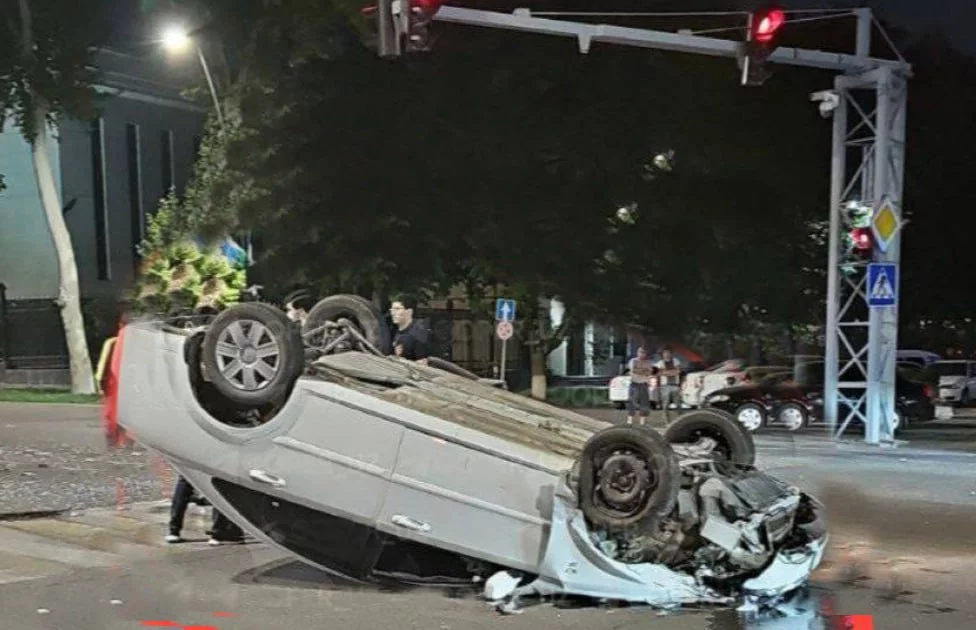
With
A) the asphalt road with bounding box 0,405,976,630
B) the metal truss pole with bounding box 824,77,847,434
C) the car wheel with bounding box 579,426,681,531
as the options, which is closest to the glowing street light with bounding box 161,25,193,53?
the asphalt road with bounding box 0,405,976,630

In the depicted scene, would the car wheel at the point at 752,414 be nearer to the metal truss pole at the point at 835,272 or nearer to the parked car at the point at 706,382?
the metal truss pole at the point at 835,272

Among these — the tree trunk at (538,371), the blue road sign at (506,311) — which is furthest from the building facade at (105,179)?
the blue road sign at (506,311)

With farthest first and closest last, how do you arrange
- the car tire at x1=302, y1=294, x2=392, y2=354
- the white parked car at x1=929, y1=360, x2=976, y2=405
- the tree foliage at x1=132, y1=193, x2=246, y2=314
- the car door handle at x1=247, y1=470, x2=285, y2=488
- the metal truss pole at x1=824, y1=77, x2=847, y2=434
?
the white parked car at x1=929, y1=360, x2=976, y2=405, the tree foliage at x1=132, y1=193, x2=246, y2=314, the metal truss pole at x1=824, y1=77, x2=847, y2=434, the car tire at x1=302, y1=294, x2=392, y2=354, the car door handle at x1=247, y1=470, x2=285, y2=488

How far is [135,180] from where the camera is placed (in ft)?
123

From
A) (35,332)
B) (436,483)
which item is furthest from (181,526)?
(35,332)

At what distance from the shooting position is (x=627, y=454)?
604 cm

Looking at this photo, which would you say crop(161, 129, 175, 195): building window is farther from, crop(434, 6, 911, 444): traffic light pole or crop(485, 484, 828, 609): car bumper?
crop(485, 484, 828, 609): car bumper

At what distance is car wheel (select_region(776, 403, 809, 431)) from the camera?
65.4 ft

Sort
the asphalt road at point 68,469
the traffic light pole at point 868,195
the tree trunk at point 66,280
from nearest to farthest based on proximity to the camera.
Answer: the asphalt road at point 68,469
the traffic light pole at point 868,195
the tree trunk at point 66,280

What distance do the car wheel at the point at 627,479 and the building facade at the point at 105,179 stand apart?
27135 mm

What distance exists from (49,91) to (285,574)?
23260 millimetres

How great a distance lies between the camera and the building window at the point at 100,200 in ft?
116

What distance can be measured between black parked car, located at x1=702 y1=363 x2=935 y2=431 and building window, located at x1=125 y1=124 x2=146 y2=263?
24465mm

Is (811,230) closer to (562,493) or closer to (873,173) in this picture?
(873,173)
